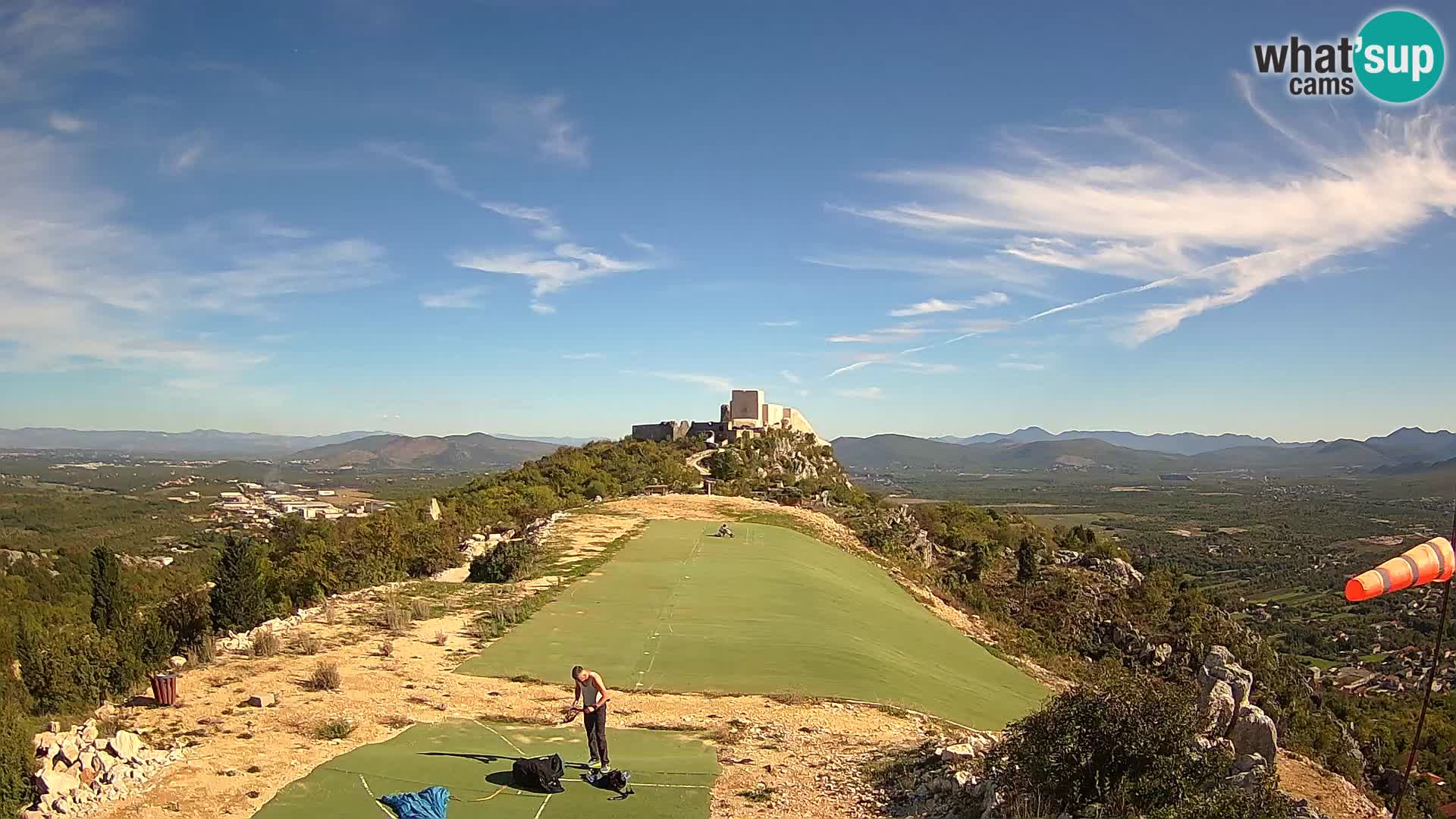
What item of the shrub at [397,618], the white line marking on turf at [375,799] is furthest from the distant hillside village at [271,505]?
the white line marking on turf at [375,799]

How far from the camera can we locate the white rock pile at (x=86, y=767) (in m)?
8.28

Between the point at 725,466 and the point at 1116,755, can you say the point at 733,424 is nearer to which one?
the point at 725,466

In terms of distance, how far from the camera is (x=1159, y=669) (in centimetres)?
3117

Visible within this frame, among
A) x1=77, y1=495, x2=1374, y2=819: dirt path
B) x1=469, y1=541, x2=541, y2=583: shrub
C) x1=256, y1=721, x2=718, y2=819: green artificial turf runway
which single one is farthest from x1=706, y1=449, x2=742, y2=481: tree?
x1=256, y1=721, x2=718, y2=819: green artificial turf runway

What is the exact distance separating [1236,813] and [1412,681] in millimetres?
51327

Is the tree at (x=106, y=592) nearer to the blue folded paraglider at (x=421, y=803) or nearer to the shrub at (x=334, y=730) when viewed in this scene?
the shrub at (x=334, y=730)

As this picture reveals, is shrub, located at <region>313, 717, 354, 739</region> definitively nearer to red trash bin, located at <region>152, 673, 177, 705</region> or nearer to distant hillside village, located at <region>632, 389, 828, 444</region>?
red trash bin, located at <region>152, 673, 177, 705</region>

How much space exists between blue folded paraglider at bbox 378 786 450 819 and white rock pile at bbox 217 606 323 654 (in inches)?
301

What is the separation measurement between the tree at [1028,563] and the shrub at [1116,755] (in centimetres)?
3254

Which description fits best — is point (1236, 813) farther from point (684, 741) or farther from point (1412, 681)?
point (1412, 681)

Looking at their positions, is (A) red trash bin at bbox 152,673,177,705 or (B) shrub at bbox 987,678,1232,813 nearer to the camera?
(B) shrub at bbox 987,678,1232,813

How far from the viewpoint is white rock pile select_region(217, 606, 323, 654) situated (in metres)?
14.8

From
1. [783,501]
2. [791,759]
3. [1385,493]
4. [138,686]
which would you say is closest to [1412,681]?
[783,501]

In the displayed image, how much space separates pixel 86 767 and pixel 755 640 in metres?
11.0
